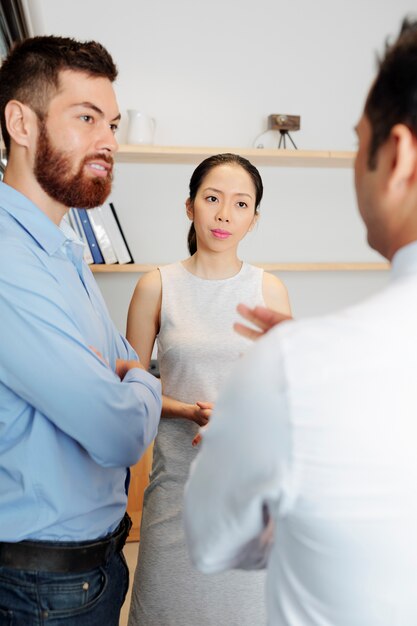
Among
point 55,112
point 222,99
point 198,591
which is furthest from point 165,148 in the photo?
point 198,591

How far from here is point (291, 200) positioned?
11.4ft

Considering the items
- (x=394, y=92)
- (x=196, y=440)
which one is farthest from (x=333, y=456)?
(x=196, y=440)

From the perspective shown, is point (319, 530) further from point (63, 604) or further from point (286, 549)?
point (63, 604)

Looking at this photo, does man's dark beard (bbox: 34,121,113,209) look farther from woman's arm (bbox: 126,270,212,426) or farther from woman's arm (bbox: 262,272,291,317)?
woman's arm (bbox: 262,272,291,317)

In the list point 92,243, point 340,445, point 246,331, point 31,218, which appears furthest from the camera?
point 92,243

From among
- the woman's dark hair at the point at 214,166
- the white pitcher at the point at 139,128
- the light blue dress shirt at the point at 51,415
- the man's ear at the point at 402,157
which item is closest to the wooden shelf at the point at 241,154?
the white pitcher at the point at 139,128

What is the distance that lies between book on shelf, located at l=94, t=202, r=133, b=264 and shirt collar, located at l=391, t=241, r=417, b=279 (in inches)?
98.0

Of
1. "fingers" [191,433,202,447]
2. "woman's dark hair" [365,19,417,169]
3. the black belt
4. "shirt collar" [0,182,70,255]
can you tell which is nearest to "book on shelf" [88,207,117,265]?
"fingers" [191,433,202,447]

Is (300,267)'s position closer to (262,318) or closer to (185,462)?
(185,462)

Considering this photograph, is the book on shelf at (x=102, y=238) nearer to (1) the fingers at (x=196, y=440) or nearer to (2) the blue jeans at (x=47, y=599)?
(1) the fingers at (x=196, y=440)

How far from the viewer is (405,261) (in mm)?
653

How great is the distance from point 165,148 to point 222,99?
0.54m

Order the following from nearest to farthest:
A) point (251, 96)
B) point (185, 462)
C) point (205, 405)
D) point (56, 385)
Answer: point (56, 385) < point (205, 405) < point (185, 462) < point (251, 96)

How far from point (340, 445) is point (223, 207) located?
4.31 feet
